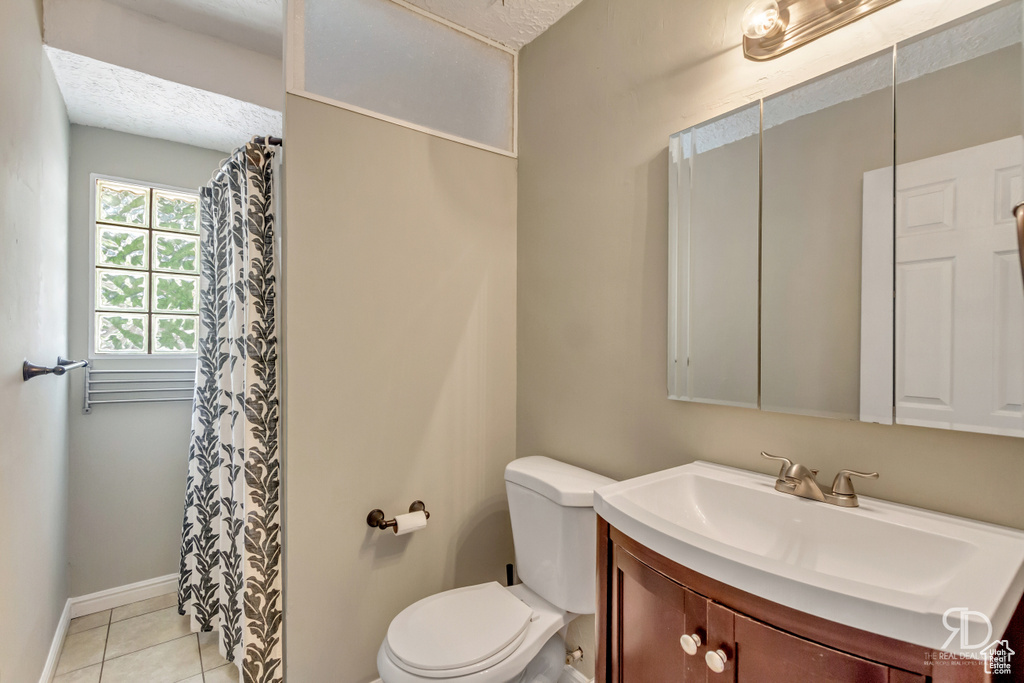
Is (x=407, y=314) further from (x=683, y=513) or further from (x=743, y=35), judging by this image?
(x=743, y=35)

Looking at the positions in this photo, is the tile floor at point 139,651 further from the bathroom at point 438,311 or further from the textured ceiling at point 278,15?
the textured ceiling at point 278,15

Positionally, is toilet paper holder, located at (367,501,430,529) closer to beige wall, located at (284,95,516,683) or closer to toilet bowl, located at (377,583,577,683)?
beige wall, located at (284,95,516,683)

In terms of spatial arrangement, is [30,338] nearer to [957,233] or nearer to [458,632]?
[458,632]

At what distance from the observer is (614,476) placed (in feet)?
5.22

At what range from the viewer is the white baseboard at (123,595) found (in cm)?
220

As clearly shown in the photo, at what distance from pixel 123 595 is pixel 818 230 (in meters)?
3.22

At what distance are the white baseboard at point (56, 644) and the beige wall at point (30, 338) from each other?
62 millimetres

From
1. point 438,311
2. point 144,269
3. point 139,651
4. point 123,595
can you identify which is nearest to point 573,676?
point 438,311

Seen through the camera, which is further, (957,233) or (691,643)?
(957,233)

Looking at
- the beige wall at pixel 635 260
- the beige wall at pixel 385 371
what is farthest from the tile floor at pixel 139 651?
the beige wall at pixel 635 260

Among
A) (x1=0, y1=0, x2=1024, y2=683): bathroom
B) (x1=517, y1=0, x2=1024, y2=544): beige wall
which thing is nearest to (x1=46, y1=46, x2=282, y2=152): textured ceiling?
(x1=0, y1=0, x2=1024, y2=683): bathroom

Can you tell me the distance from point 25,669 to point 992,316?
8.88 feet

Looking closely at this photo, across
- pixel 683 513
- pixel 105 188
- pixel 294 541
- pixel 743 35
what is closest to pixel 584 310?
pixel 683 513

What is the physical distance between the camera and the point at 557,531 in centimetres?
143
